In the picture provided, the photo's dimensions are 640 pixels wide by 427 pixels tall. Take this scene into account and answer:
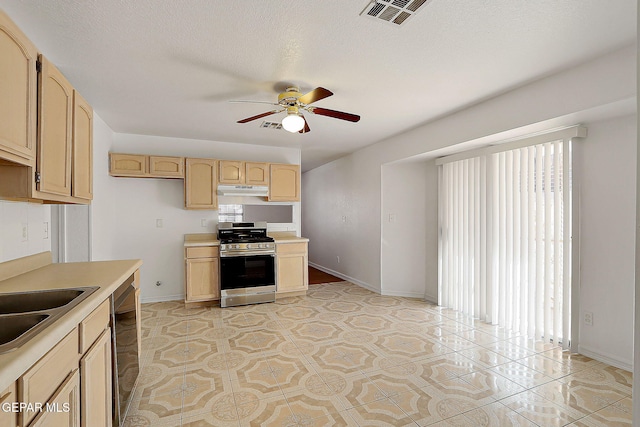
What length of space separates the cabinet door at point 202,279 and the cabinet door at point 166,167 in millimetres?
1216

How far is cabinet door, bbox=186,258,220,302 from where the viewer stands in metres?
4.11

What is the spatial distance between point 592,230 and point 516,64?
1627 millimetres

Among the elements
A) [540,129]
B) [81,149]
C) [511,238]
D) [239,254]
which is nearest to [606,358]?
[511,238]

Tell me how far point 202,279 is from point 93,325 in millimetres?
2808

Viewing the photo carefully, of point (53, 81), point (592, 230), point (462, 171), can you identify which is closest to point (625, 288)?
point (592, 230)

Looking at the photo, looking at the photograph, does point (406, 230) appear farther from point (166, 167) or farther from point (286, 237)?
point (166, 167)

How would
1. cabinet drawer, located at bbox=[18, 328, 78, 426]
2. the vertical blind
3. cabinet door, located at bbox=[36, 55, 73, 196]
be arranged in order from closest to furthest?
cabinet drawer, located at bbox=[18, 328, 78, 426]
cabinet door, located at bbox=[36, 55, 73, 196]
the vertical blind

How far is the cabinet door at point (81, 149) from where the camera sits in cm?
206

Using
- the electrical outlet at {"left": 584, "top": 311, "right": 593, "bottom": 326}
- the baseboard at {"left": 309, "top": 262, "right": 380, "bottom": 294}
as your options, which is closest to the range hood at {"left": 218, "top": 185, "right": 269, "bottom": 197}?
the baseboard at {"left": 309, "top": 262, "right": 380, "bottom": 294}

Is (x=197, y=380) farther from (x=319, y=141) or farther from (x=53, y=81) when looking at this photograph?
(x=319, y=141)

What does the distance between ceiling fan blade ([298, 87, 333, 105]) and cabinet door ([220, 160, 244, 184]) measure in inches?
91.6

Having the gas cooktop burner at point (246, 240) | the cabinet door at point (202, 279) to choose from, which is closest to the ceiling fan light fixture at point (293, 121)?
the gas cooktop burner at point (246, 240)

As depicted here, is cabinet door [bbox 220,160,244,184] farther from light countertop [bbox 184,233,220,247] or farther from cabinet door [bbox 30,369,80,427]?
cabinet door [bbox 30,369,80,427]

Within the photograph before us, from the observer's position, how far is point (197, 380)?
2.36 m
